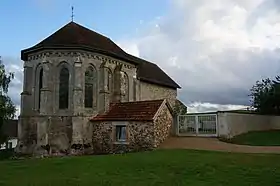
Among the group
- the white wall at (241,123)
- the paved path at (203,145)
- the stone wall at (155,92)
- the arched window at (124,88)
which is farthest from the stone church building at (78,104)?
the stone wall at (155,92)

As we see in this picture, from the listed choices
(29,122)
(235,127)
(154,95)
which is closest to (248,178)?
(235,127)

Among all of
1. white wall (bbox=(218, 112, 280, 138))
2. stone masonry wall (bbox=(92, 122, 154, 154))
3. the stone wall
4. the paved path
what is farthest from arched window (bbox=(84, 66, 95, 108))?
white wall (bbox=(218, 112, 280, 138))

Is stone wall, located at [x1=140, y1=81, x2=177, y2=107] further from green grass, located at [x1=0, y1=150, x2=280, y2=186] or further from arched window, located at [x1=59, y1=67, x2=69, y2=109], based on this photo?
green grass, located at [x1=0, y1=150, x2=280, y2=186]

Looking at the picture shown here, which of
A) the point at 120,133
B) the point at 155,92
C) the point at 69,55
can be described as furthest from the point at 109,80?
the point at 155,92

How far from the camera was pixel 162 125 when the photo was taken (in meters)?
26.7

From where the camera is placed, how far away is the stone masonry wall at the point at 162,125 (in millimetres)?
25578

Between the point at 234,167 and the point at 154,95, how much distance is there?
85.4ft

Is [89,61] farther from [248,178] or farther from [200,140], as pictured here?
[248,178]

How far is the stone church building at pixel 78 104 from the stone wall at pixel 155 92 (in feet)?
20.7

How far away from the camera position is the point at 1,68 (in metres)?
37.4

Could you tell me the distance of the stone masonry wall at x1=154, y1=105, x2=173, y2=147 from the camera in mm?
25578

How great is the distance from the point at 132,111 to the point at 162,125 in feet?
8.27

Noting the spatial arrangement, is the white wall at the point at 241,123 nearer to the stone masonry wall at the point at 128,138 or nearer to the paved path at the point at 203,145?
the paved path at the point at 203,145

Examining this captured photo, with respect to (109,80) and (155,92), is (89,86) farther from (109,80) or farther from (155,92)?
(155,92)
